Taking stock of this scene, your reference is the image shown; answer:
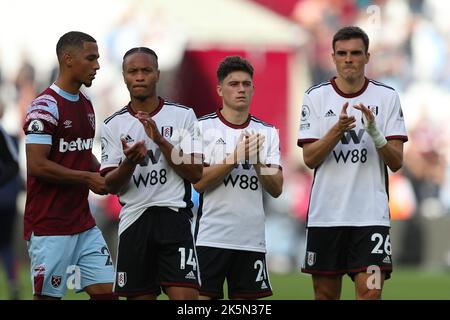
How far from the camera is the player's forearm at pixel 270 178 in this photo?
851cm

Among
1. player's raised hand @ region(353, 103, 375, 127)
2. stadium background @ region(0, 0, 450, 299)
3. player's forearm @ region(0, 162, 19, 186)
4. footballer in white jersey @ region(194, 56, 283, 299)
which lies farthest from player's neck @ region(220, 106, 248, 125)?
stadium background @ region(0, 0, 450, 299)

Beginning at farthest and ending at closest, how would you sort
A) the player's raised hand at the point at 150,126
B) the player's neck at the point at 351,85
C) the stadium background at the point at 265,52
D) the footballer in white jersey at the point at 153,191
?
the stadium background at the point at 265,52 → the player's neck at the point at 351,85 → the footballer in white jersey at the point at 153,191 → the player's raised hand at the point at 150,126

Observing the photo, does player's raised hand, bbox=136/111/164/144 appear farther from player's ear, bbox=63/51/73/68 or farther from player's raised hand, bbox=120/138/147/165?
player's ear, bbox=63/51/73/68

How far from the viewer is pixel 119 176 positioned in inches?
312

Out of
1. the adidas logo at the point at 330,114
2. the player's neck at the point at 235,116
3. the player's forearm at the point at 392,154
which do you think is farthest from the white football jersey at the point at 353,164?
the player's neck at the point at 235,116

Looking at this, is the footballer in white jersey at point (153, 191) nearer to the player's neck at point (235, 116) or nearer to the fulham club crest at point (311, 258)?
the player's neck at point (235, 116)

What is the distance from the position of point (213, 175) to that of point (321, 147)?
872 mm

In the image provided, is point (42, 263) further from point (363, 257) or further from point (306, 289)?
point (306, 289)

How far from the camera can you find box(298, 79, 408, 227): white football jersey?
874cm

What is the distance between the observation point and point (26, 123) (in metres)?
8.27

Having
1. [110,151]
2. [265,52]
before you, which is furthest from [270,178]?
[265,52]

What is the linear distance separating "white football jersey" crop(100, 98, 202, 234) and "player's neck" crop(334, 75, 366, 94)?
1344 millimetres

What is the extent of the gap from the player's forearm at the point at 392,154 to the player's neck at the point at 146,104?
1787mm

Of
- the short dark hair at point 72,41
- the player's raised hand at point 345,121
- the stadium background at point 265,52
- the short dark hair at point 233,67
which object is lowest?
the player's raised hand at point 345,121
